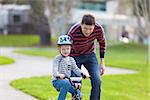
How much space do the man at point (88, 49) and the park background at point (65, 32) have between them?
2012 millimetres

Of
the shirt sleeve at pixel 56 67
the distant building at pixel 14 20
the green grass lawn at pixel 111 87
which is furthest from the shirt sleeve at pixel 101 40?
the distant building at pixel 14 20

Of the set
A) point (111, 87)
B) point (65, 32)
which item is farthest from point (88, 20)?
point (65, 32)

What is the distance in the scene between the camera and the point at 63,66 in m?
6.92

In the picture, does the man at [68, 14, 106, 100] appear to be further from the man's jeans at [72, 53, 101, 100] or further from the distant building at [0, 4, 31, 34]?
the distant building at [0, 4, 31, 34]

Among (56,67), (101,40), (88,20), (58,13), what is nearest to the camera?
(56,67)

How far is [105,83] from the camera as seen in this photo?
14344 mm

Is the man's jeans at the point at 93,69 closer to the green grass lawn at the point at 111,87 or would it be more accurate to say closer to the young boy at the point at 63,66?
the young boy at the point at 63,66

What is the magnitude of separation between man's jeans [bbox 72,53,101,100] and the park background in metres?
1.99

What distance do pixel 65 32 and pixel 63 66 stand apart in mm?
33657

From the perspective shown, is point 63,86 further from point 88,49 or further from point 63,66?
point 88,49

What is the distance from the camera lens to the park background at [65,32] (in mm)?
13079

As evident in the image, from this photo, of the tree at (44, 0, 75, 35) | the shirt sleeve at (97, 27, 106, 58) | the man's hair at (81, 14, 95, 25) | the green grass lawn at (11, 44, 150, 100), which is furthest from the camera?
the tree at (44, 0, 75, 35)

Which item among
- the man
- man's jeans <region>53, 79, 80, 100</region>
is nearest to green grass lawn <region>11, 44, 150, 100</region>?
the man

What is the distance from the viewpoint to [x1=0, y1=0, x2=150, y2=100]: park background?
1308 cm
